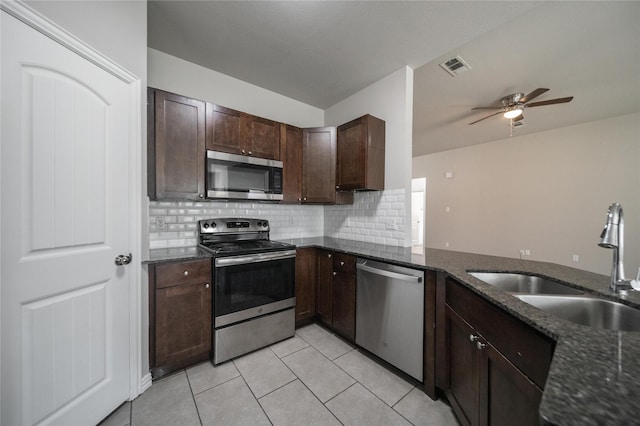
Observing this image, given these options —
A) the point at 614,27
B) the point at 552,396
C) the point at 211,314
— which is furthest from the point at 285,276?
the point at 614,27

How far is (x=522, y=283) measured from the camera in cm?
150

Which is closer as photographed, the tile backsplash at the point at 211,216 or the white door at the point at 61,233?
the white door at the point at 61,233

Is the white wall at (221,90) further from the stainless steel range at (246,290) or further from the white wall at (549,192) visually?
the white wall at (549,192)

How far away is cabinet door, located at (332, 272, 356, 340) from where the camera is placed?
217cm

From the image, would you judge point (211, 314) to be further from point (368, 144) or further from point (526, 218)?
point (526, 218)

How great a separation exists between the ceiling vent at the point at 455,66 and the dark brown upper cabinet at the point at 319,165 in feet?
4.47

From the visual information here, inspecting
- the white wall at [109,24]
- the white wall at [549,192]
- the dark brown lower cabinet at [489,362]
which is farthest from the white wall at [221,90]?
the white wall at [549,192]

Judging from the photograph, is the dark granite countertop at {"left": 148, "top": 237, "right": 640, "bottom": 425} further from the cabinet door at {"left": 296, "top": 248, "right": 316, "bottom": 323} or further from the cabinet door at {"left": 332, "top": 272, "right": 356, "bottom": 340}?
the cabinet door at {"left": 296, "top": 248, "right": 316, "bottom": 323}

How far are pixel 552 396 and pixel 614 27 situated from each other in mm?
3198

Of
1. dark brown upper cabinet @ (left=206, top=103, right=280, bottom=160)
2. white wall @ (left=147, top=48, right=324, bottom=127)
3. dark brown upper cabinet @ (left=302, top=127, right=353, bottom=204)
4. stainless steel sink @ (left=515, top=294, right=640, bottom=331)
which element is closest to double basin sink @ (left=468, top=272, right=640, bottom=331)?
stainless steel sink @ (left=515, top=294, right=640, bottom=331)

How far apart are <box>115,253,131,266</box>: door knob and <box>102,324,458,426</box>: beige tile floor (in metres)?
0.94

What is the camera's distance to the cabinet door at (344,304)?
7.13ft

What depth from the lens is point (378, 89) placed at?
8.75 feet

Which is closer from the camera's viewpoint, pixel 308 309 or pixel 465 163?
pixel 308 309
